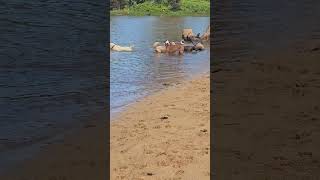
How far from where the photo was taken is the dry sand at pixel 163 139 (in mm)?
1872

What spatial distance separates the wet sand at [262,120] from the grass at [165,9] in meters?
28.6

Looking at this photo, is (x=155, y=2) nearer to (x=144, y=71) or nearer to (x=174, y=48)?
(x=174, y=48)

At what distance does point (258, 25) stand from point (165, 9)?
103ft

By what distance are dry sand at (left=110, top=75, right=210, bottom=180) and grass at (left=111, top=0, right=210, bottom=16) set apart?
2539 cm

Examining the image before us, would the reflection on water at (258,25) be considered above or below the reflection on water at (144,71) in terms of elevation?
above

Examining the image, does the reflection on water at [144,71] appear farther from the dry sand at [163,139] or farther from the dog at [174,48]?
the dry sand at [163,139]

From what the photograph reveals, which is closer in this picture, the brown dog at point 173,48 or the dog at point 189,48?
the brown dog at point 173,48

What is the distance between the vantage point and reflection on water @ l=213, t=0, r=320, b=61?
29.9 inches
